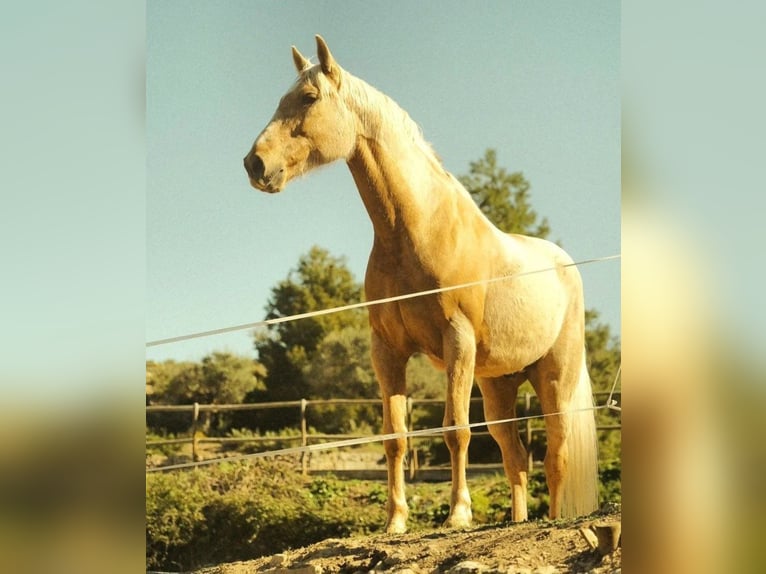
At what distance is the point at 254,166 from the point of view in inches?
161

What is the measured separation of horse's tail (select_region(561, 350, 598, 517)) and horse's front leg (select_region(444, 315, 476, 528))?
38 centimetres

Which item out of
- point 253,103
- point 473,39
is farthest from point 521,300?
point 253,103

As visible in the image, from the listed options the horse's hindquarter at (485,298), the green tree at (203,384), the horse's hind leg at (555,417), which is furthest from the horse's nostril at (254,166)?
the horse's hind leg at (555,417)

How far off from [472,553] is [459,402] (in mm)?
539

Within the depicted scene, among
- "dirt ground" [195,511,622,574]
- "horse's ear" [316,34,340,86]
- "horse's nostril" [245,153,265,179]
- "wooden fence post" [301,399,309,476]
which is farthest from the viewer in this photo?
"wooden fence post" [301,399,309,476]

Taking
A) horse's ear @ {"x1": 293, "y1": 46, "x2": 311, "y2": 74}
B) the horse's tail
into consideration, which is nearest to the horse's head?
horse's ear @ {"x1": 293, "y1": 46, "x2": 311, "y2": 74}

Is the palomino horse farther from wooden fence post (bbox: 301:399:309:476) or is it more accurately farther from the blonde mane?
wooden fence post (bbox: 301:399:309:476)

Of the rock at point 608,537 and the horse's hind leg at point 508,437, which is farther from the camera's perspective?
the horse's hind leg at point 508,437

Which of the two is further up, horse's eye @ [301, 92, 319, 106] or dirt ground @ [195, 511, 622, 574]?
horse's eye @ [301, 92, 319, 106]

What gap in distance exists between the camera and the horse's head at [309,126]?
399 cm

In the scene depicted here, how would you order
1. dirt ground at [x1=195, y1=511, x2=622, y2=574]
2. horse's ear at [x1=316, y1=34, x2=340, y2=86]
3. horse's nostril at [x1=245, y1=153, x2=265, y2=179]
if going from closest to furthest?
1. dirt ground at [x1=195, y1=511, x2=622, y2=574]
2. horse's ear at [x1=316, y1=34, x2=340, y2=86]
3. horse's nostril at [x1=245, y1=153, x2=265, y2=179]

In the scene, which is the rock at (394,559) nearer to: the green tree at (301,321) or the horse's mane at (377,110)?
the green tree at (301,321)

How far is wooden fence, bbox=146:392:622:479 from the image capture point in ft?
13.3

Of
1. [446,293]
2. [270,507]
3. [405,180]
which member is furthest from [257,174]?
[270,507]
